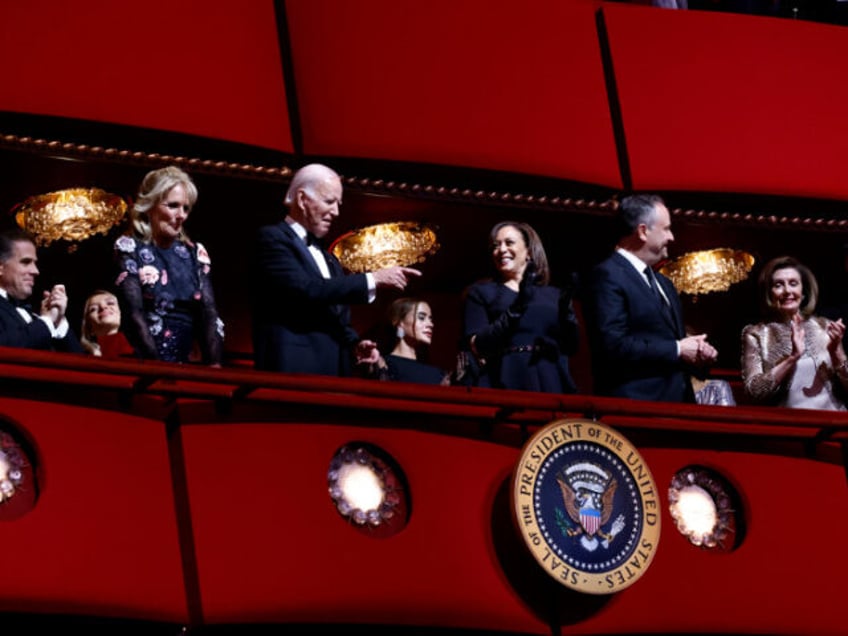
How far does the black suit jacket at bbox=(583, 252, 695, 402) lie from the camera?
5793 millimetres

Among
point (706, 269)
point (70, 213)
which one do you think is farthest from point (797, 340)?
point (70, 213)

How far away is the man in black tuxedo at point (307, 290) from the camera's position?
5340 millimetres

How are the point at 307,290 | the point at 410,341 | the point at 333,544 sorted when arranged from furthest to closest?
the point at 410,341 → the point at 307,290 → the point at 333,544

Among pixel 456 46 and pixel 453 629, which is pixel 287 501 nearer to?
pixel 453 629

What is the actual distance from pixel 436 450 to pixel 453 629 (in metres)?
0.60

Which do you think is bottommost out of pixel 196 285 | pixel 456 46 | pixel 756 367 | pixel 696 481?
pixel 696 481

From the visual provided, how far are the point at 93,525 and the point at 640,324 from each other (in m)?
2.16

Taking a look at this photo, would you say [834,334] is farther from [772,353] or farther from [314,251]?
[314,251]

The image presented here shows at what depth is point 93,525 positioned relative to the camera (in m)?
4.79

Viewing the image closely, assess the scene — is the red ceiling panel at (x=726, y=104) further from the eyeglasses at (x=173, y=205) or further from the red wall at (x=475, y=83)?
the eyeglasses at (x=173, y=205)

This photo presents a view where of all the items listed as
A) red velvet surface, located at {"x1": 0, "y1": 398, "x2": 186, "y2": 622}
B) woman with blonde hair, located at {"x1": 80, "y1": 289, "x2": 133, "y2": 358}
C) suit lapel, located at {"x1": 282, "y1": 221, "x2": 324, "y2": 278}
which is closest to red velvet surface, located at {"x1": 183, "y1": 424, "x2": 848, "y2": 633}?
red velvet surface, located at {"x1": 0, "y1": 398, "x2": 186, "y2": 622}

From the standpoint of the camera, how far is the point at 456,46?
24.1 feet

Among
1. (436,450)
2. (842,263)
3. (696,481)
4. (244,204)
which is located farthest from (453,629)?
(842,263)

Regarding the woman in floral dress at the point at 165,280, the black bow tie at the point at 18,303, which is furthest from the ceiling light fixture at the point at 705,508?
the black bow tie at the point at 18,303
